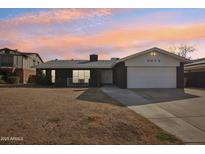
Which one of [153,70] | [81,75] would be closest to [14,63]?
[81,75]

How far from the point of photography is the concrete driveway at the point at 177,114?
27.7ft

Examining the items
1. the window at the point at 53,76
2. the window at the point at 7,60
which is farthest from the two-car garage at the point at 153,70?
the window at the point at 7,60

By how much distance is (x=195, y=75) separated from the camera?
27109mm

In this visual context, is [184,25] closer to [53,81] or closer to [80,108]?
[80,108]

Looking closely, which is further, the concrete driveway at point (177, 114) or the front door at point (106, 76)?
the front door at point (106, 76)

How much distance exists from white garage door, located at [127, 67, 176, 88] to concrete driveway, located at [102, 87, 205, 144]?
230 inches

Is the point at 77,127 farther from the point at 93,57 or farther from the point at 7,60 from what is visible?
the point at 7,60

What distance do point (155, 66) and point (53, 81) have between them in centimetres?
1295

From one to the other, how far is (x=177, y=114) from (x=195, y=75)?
57.3ft

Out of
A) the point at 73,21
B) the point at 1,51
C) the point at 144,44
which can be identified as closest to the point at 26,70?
the point at 1,51

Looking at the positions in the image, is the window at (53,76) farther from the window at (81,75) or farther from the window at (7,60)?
the window at (7,60)

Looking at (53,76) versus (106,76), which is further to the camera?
(106,76)

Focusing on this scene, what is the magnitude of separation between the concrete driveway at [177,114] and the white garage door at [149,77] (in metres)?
5.83

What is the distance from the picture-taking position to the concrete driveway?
8.43m
